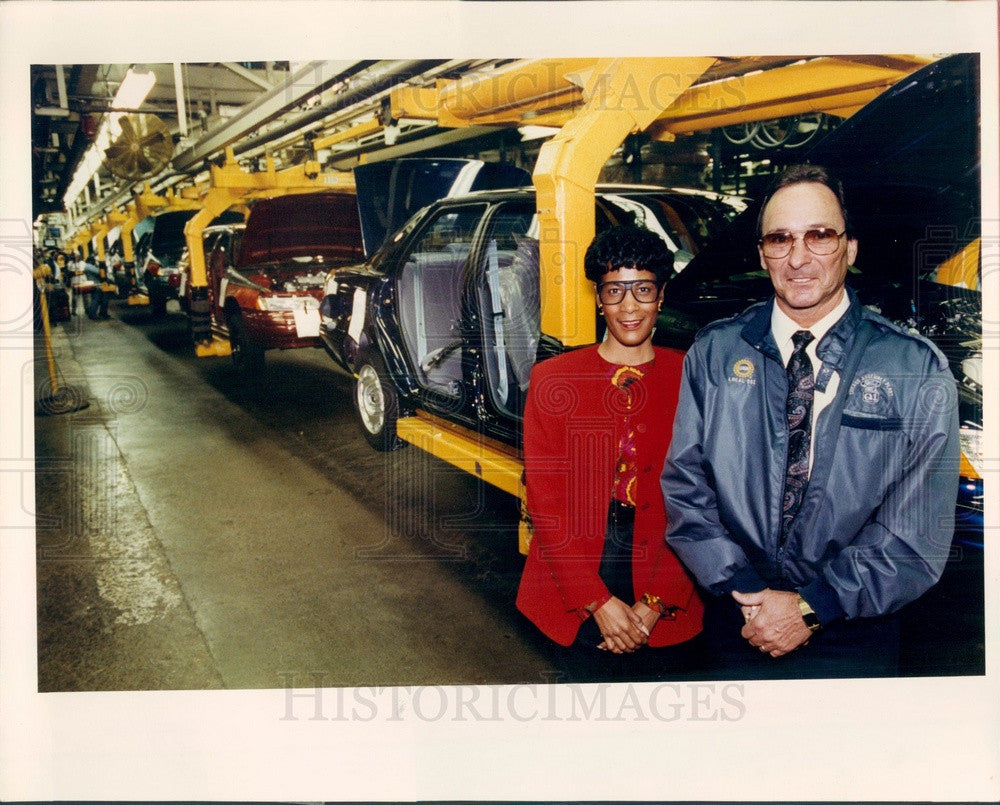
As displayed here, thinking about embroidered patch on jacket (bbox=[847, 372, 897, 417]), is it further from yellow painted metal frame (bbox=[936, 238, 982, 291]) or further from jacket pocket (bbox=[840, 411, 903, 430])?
yellow painted metal frame (bbox=[936, 238, 982, 291])

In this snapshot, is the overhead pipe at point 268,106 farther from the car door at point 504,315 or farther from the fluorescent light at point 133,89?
the car door at point 504,315

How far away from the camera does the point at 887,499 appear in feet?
6.19

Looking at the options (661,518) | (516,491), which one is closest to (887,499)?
(661,518)


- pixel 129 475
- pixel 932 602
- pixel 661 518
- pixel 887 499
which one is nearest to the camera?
pixel 887 499

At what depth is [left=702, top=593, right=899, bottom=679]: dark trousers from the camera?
6.61 ft

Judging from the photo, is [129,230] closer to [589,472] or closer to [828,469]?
[589,472]

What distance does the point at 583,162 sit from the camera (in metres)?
→ 2.30

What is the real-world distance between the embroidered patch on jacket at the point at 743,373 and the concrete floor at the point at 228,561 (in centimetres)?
99

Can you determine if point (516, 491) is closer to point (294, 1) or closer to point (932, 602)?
point (932, 602)

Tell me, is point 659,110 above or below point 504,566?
above

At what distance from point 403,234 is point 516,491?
1.19 m

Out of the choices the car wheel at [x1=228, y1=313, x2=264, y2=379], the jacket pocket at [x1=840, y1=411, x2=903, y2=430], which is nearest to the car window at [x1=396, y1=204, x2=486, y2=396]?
the car wheel at [x1=228, y1=313, x2=264, y2=379]

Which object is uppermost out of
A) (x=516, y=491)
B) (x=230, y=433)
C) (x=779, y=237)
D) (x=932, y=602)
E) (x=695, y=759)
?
(x=779, y=237)

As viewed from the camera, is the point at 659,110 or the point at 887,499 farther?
the point at 659,110
